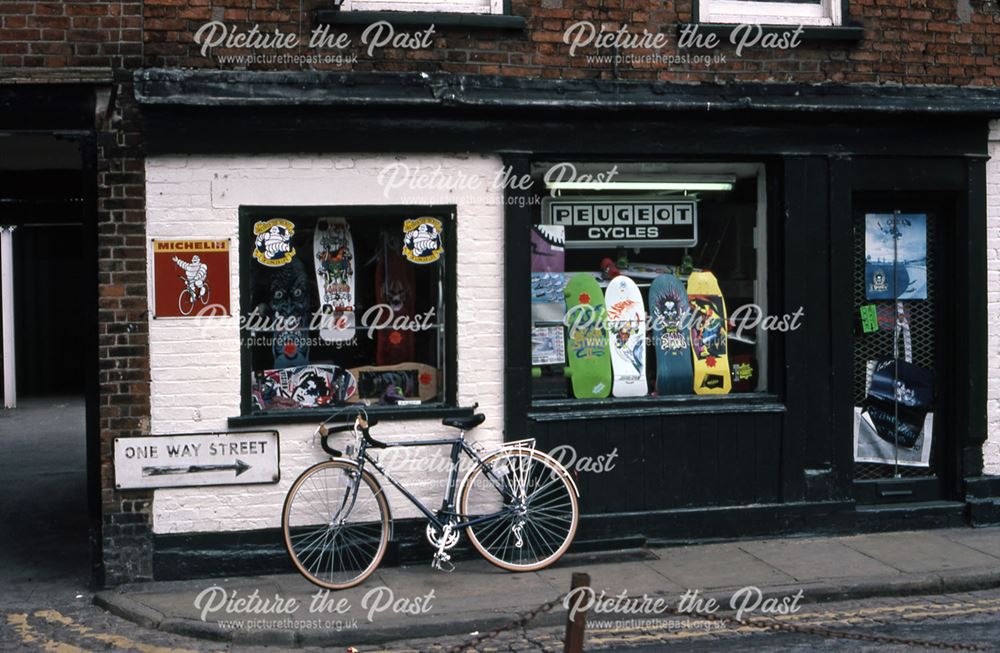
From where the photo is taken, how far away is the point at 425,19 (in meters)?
8.73

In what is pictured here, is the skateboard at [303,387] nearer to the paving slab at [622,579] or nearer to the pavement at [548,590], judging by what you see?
the pavement at [548,590]

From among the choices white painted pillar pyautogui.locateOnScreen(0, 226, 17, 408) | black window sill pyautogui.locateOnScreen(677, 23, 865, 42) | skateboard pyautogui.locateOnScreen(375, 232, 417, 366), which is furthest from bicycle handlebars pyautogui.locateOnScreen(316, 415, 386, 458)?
white painted pillar pyautogui.locateOnScreen(0, 226, 17, 408)

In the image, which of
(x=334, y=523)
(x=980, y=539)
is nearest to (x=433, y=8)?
(x=334, y=523)

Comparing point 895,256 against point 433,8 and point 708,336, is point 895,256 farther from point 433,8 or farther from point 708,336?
point 433,8

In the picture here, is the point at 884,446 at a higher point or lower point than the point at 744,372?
lower

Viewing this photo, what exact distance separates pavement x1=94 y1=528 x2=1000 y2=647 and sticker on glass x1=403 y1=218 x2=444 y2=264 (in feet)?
7.21

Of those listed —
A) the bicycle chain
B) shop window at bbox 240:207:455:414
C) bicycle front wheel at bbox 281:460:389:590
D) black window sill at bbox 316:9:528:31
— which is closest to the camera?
the bicycle chain

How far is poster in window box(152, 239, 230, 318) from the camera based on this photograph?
8344mm

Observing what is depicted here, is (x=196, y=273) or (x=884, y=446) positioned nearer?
(x=196, y=273)

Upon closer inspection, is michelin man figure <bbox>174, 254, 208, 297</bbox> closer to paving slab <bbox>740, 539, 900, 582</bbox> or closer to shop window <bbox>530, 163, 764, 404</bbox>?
shop window <bbox>530, 163, 764, 404</bbox>

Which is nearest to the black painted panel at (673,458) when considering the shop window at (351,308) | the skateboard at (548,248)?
the shop window at (351,308)

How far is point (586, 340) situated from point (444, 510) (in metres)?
1.80

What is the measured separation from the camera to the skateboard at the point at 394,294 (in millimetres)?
8969

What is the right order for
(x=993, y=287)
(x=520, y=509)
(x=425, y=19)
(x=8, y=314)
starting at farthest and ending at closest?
(x=8, y=314), (x=993, y=287), (x=425, y=19), (x=520, y=509)
